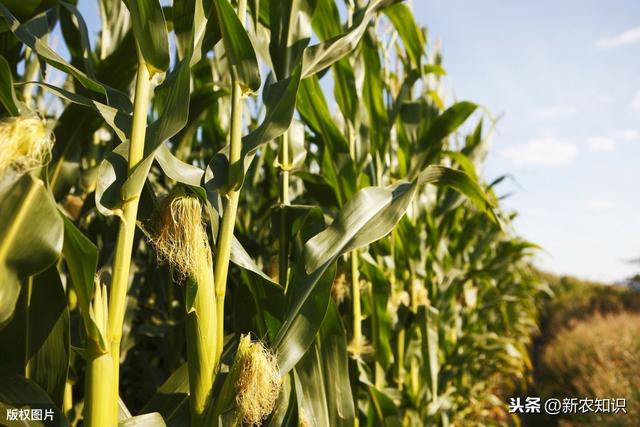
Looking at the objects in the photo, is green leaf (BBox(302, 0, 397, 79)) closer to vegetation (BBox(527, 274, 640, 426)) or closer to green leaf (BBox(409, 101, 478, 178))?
green leaf (BBox(409, 101, 478, 178))

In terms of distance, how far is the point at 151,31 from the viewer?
2.11 feet

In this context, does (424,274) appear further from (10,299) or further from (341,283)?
(10,299)

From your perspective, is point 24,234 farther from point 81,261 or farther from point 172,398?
point 172,398

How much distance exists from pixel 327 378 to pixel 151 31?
61cm

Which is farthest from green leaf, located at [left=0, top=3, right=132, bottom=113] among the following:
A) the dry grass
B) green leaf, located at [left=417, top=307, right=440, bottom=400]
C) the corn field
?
the dry grass

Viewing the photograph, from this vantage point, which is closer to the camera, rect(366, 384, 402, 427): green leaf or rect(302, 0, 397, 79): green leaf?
rect(302, 0, 397, 79): green leaf

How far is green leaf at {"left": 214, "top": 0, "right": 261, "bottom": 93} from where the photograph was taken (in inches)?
A: 27.6

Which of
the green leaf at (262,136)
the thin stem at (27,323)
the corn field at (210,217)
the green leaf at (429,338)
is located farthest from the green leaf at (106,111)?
the green leaf at (429,338)

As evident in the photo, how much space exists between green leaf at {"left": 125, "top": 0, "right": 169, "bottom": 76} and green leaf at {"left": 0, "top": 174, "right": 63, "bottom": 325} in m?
0.22

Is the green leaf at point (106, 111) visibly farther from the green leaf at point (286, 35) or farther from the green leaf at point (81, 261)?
the green leaf at point (286, 35)

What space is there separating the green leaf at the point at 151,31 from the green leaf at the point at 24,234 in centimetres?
22

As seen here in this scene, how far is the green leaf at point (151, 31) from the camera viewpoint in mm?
630

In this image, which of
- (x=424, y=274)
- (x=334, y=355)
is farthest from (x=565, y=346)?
(x=334, y=355)

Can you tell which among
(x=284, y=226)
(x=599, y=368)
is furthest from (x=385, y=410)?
(x=599, y=368)
